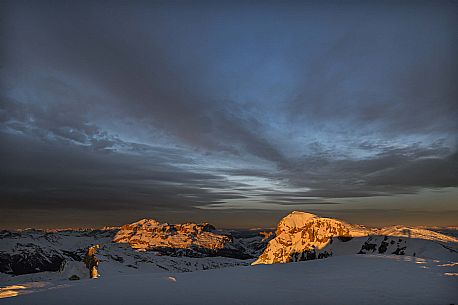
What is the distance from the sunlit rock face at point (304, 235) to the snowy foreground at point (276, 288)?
8777 cm

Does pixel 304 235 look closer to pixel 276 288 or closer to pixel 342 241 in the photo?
pixel 342 241

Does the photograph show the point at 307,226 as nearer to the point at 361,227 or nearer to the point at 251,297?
the point at 361,227

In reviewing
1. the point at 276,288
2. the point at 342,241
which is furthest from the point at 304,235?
the point at 276,288

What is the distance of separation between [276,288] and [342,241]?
319 ft

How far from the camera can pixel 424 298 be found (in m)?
15.3

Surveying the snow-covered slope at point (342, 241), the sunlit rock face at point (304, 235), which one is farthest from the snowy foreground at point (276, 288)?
the sunlit rock face at point (304, 235)

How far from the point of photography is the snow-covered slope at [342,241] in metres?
80.3

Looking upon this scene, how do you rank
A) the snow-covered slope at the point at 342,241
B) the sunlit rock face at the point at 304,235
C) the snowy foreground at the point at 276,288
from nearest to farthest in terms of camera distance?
1. the snowy foreground at the point at 276,288
2. the snow-covered slope at the point at 342,241
3. the sunlit rock face at the point at 304,235

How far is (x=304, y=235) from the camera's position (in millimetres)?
139750

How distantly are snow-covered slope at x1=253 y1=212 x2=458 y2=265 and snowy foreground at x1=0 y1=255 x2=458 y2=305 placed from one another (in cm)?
5067

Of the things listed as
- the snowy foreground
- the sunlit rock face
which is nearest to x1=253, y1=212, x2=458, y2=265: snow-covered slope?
the sunlit rock face

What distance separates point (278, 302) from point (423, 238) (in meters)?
91.3

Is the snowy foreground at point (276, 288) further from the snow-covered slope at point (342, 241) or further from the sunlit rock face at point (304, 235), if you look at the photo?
the sunlit rock face at point (304, 235)

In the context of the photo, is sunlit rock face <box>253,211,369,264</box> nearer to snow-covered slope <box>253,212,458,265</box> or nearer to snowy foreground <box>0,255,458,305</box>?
snow-covered slope <box>253,212,458,265</box>
